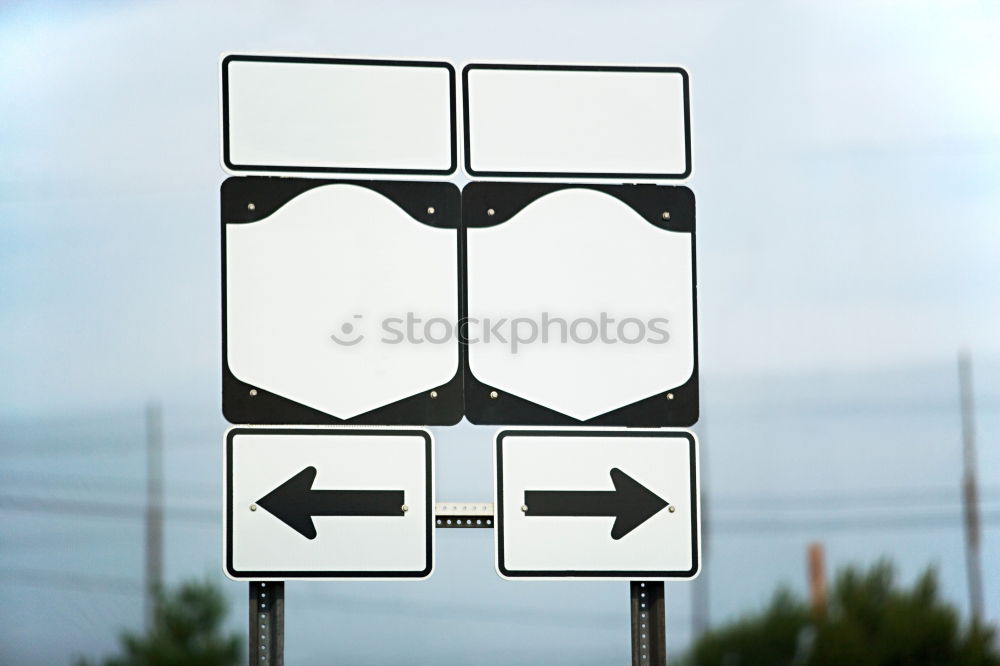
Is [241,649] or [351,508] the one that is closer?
[351,508]

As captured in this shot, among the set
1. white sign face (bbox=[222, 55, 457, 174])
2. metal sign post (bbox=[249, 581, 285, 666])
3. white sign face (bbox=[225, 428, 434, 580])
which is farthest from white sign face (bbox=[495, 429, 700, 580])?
white sign face (bbox=[222, 55, 457, 174])

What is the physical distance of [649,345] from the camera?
5.18 feet

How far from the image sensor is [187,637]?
6.42 feet

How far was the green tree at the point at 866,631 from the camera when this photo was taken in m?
2.18

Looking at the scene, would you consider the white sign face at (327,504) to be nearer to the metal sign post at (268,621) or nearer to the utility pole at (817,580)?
the metal sign post at (268,621)

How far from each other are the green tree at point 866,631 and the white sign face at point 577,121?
101 centimetres

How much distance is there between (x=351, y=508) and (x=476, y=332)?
0.97 ft

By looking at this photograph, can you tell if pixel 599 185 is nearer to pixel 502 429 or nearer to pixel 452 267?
pixel 452 267

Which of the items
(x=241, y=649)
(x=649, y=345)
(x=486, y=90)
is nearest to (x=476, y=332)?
(x=649, y=345)

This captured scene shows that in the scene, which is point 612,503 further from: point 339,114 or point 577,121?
point 339,114

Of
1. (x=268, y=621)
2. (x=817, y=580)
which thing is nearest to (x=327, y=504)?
(x=268, y=621)

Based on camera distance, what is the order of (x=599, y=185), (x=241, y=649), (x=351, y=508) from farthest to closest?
(x=241, y=649) < (x=599, y=185) < (x=351, y=508)

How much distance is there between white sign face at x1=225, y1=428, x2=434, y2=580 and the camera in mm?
1469

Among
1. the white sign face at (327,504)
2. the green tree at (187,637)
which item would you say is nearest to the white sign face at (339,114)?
the white sign face at (327,504)
